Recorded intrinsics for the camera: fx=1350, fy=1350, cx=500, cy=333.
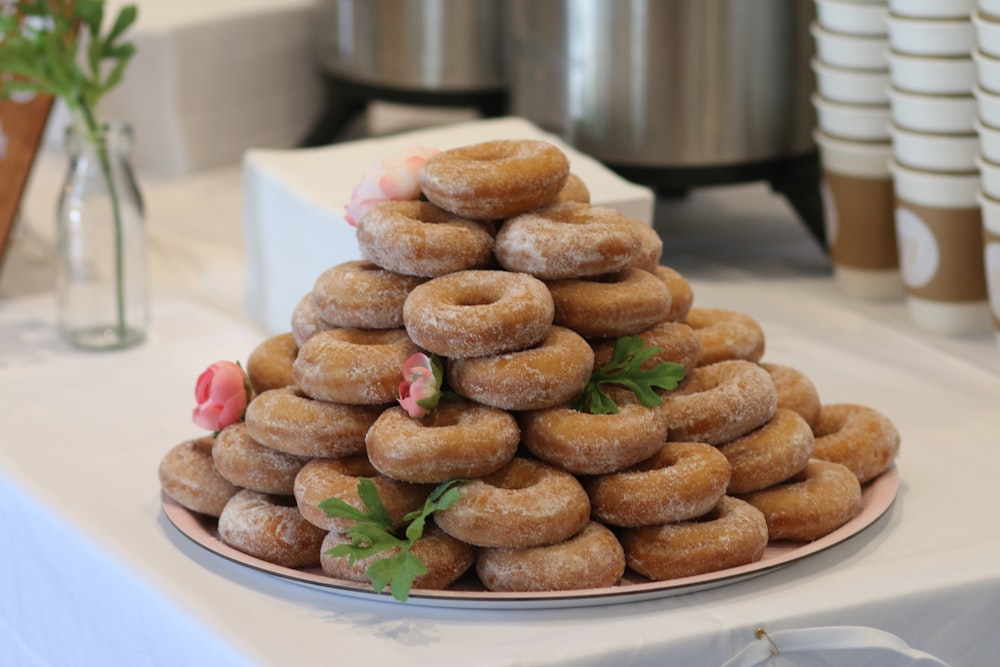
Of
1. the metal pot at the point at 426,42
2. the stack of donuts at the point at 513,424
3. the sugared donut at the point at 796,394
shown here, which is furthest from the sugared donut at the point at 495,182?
the metal pot at the point at 426,42

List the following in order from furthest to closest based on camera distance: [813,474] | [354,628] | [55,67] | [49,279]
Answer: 1. [49,279]
2. [55,67]
3. [813,474]
4. [354,628]

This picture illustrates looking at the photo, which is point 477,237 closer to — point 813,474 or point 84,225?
point 813,474

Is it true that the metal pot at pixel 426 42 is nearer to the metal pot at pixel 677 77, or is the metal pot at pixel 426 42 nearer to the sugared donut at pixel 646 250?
the metal pot at pixel 677 77

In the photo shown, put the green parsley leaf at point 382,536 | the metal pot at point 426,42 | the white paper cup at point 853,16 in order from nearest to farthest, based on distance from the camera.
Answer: the green parsley leaf at point 382,536 < the white paper cup at point 853,16 < the metal pot at point 426,42

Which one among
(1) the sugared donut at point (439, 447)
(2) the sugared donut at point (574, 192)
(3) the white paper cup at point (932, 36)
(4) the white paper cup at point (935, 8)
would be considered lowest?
(1) the sugared donut at point (439, 447)

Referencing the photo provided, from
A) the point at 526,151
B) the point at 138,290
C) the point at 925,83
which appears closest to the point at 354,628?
the point at 526,151
